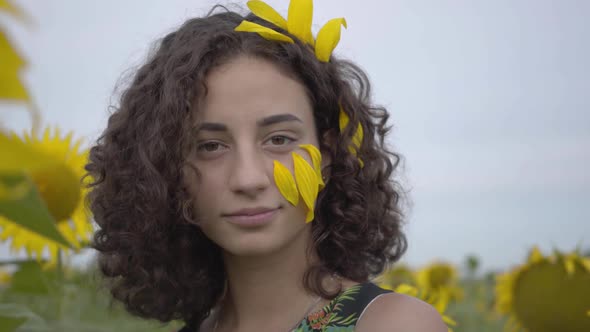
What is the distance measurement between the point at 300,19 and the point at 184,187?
1.66 feet

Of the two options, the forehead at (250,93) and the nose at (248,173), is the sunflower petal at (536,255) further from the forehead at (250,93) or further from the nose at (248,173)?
the nose at (248,173)

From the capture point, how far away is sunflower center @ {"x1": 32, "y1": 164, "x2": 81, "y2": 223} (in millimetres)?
1801

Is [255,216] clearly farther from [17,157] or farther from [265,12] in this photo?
[17,157]

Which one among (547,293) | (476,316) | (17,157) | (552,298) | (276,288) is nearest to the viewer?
(17,157)

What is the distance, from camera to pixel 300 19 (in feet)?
5.65

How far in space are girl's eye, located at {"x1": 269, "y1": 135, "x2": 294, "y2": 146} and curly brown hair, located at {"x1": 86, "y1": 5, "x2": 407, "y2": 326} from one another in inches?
6.8

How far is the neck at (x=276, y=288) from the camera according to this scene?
1.66 m

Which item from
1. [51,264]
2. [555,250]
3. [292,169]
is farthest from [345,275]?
[51,264]

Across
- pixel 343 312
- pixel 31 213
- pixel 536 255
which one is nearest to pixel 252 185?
pixel 343 312

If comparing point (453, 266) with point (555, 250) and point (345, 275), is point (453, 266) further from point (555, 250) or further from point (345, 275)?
point (345, 275)

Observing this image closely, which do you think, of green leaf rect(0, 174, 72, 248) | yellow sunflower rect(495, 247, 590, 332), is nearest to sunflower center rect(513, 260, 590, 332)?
yellow sunflower rect(495, 247, 590, 332)

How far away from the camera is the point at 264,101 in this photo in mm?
1533

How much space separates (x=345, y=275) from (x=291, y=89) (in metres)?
0.50

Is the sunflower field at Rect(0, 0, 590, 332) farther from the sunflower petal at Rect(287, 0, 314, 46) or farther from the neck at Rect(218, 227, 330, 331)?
the sunflower petal at Rect(287, 0, 314, 46)
